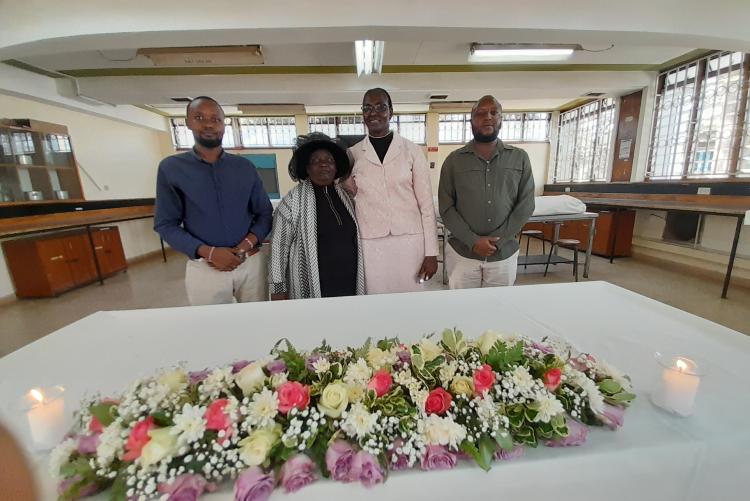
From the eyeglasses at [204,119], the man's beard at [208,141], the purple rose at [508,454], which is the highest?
the eyeglasses at [204,119]

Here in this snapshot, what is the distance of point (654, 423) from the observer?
2.08 feet

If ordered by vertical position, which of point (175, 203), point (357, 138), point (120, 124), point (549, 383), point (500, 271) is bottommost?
point (500, 271)

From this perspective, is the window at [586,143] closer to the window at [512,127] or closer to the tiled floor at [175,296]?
the window at [512,127]

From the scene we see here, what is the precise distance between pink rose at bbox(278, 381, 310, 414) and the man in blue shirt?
1089 mm

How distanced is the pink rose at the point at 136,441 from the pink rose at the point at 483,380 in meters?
0.60

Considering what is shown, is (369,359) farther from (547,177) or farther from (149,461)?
(547,177)

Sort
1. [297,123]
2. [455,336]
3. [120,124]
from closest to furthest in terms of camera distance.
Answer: [455,336] → [120,124] → [297,123]

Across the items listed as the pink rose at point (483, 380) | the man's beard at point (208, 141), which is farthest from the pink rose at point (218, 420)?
the man's beard at point (208, 141)

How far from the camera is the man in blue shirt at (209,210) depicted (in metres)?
1.48

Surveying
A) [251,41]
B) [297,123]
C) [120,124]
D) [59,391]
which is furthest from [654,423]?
[120,124]

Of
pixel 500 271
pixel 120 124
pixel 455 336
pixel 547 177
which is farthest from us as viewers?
pixel 547 177

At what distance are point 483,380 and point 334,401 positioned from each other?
0.99 ft

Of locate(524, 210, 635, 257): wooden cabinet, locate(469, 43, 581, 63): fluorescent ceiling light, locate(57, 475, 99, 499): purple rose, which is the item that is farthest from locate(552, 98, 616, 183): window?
locate(57, 475, 99, 499): purple rose

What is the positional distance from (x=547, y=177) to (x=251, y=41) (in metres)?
7.34
